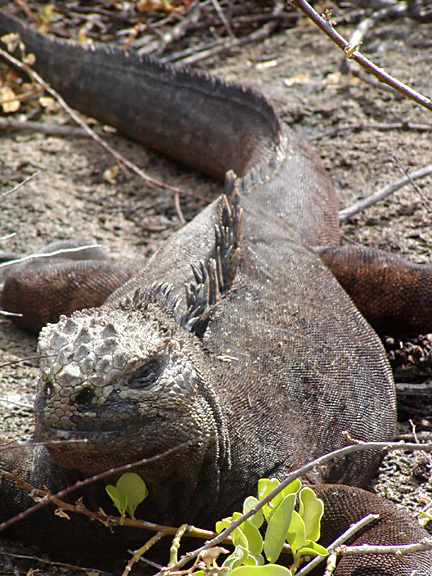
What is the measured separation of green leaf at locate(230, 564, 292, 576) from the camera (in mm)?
2064

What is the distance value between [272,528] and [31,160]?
443cm

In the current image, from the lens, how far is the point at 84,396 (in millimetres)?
2461

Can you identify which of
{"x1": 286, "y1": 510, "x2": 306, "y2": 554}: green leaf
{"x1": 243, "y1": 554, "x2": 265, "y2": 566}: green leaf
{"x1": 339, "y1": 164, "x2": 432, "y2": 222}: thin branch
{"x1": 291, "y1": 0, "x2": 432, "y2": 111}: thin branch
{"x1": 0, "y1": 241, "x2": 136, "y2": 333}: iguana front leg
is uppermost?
{"x1": 291, "y1": 0, "x2": 432, "y2": 111}: thin branch

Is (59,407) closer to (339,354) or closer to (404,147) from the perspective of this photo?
(339,354)

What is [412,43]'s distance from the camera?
7.08 metres

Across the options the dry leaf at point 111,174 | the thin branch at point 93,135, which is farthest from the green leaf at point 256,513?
the dry leaf at point 111,174

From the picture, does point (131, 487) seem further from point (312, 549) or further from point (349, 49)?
point (349, 49)

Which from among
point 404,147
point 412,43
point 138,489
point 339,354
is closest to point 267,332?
point 339,354

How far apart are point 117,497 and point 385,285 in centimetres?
214

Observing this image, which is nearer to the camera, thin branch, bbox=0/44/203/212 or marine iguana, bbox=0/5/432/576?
marine iguana, bbox=0/5/432/576

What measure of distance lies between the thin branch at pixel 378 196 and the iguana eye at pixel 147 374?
2853mm

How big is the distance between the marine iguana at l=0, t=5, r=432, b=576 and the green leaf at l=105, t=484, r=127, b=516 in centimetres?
7

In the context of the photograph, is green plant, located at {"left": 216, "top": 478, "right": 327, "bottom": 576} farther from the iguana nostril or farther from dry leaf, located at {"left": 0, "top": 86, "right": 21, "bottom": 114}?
dry leaf, located at {"left": 0, "top": 86, "right": 21, "bottom": 114}

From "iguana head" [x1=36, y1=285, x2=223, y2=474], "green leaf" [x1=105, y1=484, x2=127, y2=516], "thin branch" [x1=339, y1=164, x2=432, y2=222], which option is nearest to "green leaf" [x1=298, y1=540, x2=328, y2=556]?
"iguana head" [x1=36, y1=285, x2=223, y2=474]
